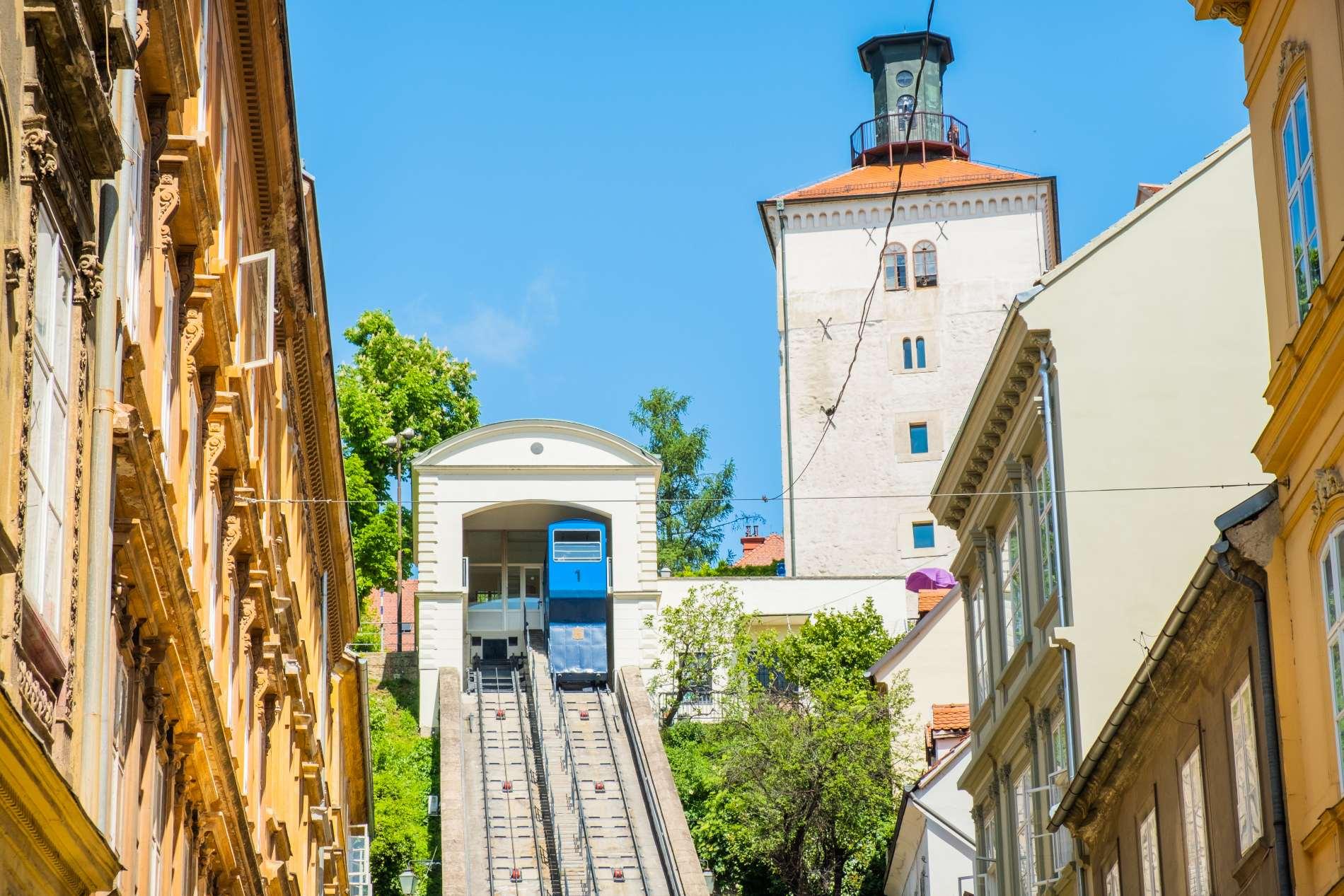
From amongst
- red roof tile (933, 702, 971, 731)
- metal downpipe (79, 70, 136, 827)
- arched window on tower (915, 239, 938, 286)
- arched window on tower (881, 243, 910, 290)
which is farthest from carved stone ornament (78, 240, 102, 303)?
arched window on tower (915, 239, 938, 286)

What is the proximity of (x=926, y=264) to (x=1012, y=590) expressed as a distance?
182 ft

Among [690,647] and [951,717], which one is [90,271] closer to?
[951,717]

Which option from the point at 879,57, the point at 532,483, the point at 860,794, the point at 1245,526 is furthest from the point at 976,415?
the point at 879,57

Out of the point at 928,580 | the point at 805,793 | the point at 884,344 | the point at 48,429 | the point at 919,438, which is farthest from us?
the point at 884,344

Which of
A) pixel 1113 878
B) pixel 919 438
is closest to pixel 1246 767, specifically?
pixel 1113 878

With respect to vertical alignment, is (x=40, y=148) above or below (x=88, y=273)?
above

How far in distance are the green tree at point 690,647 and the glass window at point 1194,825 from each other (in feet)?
132

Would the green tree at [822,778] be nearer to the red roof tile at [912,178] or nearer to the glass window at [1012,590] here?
the glass window at [1012,590]

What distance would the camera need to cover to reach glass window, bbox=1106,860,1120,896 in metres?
19.8

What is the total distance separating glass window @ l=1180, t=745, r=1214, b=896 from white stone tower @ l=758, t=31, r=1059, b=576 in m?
56.8

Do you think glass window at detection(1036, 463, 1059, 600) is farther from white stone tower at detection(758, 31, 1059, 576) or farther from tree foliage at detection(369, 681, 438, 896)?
white stone tower at detection(758, 31, 1059, 576)

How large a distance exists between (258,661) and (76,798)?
36.9ft

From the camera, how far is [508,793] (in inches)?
1827

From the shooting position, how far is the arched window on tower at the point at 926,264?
79.7m
